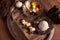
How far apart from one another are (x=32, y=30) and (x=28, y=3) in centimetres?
19

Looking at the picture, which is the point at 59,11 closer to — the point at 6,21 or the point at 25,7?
the point at 25,7

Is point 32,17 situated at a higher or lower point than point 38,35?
higher

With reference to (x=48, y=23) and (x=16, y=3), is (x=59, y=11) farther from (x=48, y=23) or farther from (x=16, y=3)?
(x=16, y=3)

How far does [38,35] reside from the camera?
0.93 m

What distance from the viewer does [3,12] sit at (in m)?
1.03

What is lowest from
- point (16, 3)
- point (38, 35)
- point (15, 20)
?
point (38, 35)

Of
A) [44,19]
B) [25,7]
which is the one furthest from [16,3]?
[44,19]

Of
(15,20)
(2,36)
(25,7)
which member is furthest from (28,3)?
(2,36)

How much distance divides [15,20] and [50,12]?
0.70 feet

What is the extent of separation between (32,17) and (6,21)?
0.16m

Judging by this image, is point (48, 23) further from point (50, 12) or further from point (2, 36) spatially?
point (2, 36)

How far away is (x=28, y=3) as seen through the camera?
3.37ft

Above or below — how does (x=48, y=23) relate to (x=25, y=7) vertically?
below

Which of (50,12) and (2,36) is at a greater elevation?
(50,12)
